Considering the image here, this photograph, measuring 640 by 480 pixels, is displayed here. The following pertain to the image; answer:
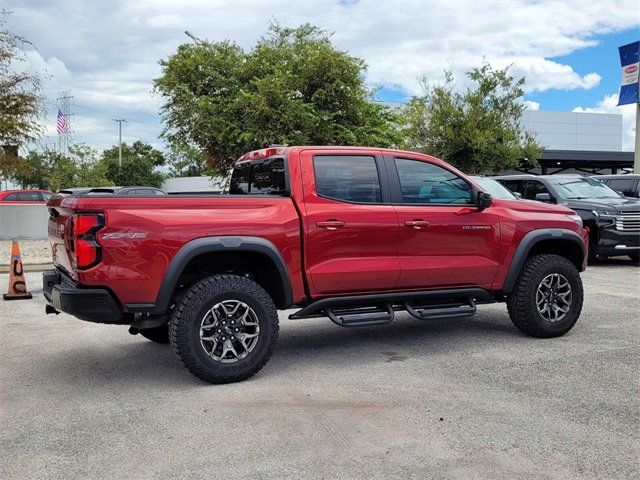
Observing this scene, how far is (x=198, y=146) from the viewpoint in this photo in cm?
2839

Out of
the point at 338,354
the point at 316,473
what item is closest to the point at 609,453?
the point at 316,473

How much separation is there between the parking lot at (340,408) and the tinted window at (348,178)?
60.3 inches

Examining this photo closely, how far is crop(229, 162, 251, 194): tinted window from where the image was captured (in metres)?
6.34

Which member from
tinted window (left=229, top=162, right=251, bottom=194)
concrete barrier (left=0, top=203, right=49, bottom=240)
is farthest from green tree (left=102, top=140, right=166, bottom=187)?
tinted window (left=229, top=162, right=251, bottom=194)

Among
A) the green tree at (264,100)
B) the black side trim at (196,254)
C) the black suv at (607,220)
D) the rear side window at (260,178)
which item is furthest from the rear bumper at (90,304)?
the green tree at (264,100)

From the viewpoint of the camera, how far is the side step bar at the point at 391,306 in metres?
5.43

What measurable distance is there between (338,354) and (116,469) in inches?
112

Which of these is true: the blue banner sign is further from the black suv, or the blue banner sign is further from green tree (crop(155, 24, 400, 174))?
the black suv

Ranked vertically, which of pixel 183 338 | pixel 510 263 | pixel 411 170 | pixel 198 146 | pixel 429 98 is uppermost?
pixel 429 98

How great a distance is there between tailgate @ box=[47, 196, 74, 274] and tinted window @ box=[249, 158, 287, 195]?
180cm

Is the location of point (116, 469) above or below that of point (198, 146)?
below

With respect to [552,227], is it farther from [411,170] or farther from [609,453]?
[609,453]

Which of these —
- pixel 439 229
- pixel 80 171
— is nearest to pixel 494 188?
pixel 439 229

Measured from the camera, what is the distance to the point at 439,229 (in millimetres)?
5918
